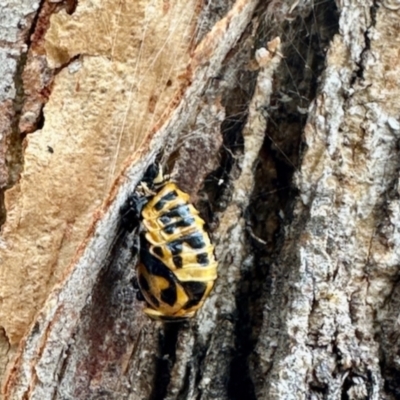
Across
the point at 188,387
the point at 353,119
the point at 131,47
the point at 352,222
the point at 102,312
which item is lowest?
the point at 188,387

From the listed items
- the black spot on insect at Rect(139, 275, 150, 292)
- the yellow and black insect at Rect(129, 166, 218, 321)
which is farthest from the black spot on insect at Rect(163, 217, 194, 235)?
the black spot on insect at Rect(139, 275, 150, 292)

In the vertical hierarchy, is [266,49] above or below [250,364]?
above

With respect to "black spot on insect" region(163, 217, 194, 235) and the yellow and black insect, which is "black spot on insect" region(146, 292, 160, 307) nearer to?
the yellow and black insect

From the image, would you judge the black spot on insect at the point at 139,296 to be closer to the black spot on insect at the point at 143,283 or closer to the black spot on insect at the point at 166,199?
the black spot on insect at the point at 143,283

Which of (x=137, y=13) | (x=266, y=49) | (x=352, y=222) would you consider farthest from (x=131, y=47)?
(x=352, y=222)

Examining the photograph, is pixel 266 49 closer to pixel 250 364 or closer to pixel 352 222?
pixel 352 222

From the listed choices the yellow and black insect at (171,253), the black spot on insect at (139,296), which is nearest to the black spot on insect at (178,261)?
the yellow and black insect at (171,253)
